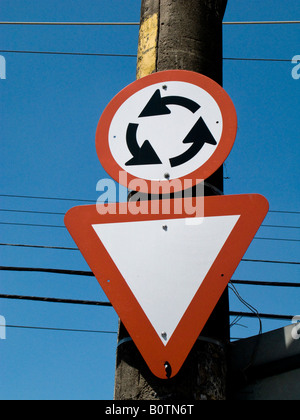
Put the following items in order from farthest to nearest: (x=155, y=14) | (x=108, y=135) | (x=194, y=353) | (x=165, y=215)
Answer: (x=155, y=14)
(x=108, y=135)
(x=165, y=215)
(x=194, y=353)

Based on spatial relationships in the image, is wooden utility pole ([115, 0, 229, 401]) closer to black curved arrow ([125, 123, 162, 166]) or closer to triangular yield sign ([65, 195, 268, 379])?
triangular yield sign ([65, 195, 268, 379])

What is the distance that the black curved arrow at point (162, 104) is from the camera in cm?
207

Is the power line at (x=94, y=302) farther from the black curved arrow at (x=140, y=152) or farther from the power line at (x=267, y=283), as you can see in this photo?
the black curved arrow at (x=140, y=152)

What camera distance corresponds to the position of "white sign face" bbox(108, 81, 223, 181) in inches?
77.2

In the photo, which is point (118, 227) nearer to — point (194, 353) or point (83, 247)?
point (83, 247)

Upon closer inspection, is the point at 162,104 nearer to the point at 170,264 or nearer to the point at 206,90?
the point at 206,90

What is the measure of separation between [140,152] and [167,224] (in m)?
0.38

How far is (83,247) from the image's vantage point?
186 cm

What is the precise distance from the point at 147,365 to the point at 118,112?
1.00 m

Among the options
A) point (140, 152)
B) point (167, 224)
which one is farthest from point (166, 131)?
point (167, 224)

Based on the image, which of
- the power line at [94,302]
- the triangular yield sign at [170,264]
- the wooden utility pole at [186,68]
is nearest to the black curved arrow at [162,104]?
the wooden utility pole at [186,68]

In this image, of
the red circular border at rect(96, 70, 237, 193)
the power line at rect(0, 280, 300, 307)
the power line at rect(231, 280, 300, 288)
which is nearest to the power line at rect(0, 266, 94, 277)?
the power line at rect(0, 280, 300, 307)
